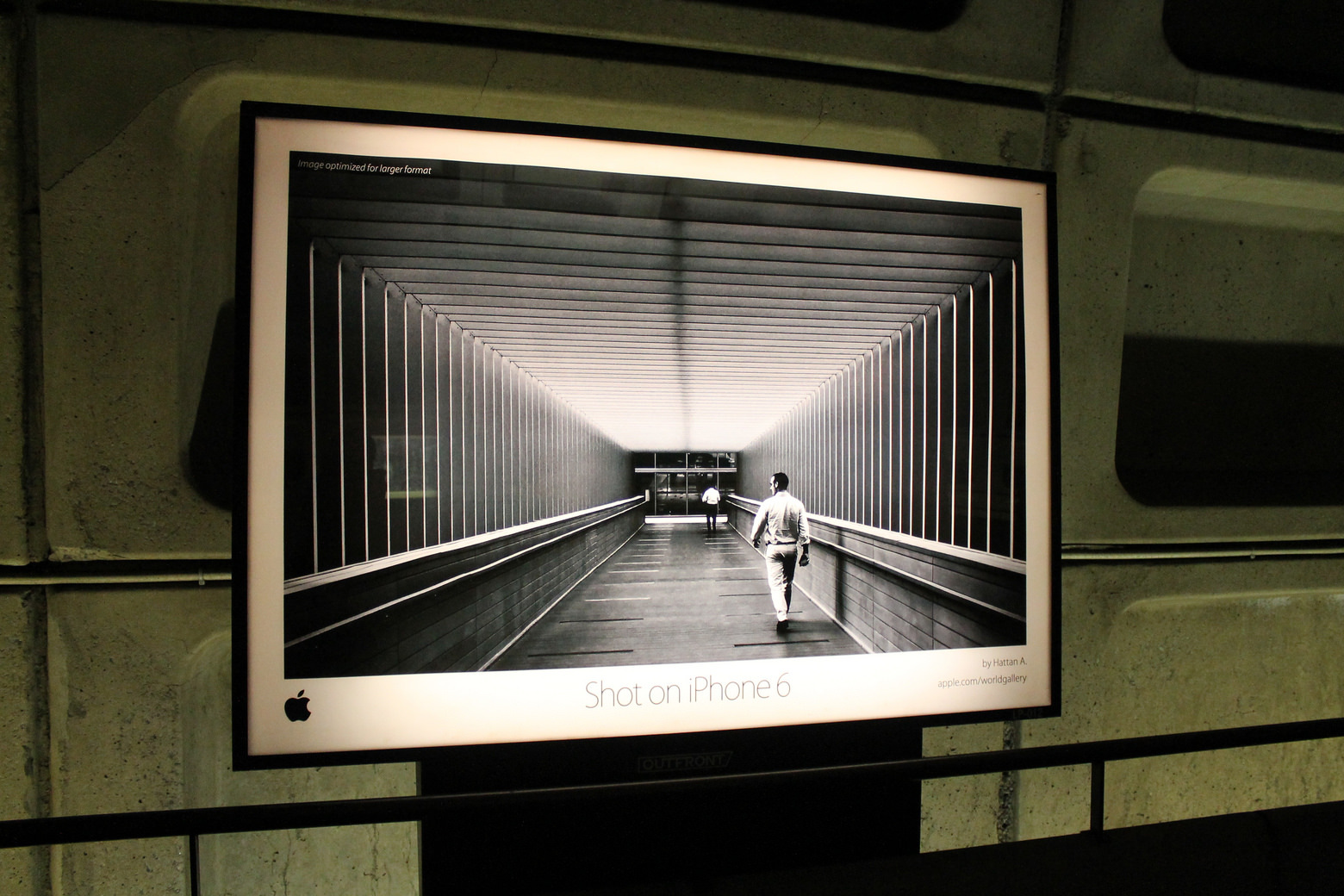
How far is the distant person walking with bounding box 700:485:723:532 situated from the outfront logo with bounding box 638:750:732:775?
53 cm

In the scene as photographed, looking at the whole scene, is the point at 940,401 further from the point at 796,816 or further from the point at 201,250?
the point at 201,250

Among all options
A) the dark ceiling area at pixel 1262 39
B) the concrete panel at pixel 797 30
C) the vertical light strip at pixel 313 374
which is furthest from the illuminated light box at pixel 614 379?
the dark ceiling area at pixel 1262 39

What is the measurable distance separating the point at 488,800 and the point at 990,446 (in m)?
1.39

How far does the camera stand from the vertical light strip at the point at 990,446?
3.82ft

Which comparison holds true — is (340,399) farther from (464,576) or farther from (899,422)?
(899,422)

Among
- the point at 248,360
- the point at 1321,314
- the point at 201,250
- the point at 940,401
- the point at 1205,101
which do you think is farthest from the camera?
the point at 1321,314

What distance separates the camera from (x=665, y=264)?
112 cm

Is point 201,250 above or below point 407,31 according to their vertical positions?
below

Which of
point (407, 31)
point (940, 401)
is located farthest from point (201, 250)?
point (940, 401)

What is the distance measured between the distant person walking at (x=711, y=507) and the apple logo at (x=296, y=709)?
972 mm

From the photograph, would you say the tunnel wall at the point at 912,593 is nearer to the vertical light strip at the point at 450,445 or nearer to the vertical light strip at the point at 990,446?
the vertical light strip at the point at 990,446

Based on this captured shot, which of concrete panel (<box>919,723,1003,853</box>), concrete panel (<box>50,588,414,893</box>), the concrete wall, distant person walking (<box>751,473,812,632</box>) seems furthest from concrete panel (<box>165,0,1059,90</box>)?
concrete panel (<box>919,723,1003,853</box>)

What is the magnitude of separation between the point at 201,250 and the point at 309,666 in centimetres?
97

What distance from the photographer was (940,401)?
1.19 meters
